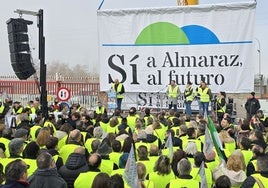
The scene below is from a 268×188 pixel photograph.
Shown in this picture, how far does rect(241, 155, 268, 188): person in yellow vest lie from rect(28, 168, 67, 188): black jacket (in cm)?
222

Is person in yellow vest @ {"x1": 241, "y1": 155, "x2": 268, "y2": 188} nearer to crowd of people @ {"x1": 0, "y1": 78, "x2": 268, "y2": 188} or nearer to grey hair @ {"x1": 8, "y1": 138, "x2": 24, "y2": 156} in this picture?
crowd of people @ {"x1": 0, "y1": 78, "x2": 268, "y2": 188}

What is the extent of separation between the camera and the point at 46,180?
4.87m

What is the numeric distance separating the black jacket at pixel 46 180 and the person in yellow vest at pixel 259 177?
7.28ft

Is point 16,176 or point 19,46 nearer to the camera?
point 16,176

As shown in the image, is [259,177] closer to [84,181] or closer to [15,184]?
[84,181]

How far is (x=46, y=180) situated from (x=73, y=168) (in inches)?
34.8

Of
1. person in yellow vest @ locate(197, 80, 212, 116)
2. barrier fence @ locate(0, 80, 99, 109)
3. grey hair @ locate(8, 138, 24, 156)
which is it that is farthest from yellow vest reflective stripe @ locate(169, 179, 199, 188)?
barrier fence @ locate(0, 80, 99, 109)

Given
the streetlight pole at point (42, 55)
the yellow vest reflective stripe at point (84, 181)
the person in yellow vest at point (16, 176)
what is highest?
the streetlight pole at point (42, 55)

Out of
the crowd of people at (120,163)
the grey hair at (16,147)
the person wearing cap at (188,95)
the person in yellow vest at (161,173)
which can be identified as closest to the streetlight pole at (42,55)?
the crowd of people at (120,163)

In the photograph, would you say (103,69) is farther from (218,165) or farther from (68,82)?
(218,165)

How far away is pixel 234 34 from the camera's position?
1975 cm

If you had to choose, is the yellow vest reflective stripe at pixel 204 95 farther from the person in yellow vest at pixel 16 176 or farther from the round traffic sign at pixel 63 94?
→ the person in yellow vest at pixel 16 176

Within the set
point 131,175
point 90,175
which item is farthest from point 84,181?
point 131,175

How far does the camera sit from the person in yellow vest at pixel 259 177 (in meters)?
5.06
